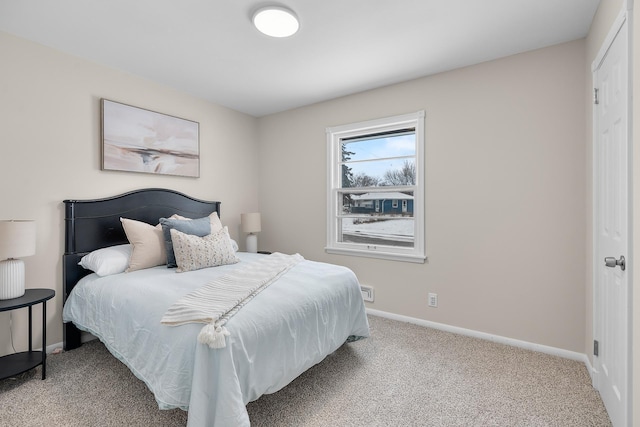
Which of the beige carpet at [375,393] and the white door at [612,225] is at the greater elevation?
the white door at [612,225]

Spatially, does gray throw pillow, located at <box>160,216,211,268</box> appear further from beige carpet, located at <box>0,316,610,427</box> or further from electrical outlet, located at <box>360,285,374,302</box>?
electrical outlet, located at <box>360,285,374,302</box>

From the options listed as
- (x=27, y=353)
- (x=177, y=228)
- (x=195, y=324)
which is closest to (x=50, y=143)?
(x=177, y=228)

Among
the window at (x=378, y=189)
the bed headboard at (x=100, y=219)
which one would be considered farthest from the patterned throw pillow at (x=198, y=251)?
the window at (x=378, y=189)

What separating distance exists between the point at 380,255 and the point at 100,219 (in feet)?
9.02

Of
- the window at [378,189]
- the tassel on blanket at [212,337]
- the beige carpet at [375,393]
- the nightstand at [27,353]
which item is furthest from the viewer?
the window at [378,189]

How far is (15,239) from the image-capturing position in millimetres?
2039

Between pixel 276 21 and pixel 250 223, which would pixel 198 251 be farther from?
pixel 276 21

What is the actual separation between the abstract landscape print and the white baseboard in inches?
107

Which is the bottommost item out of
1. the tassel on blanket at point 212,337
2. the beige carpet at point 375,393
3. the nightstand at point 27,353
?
the beige carpet at point 375,393

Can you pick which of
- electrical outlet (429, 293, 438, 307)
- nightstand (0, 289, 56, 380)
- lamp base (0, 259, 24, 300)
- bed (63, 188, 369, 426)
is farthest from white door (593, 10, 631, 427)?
lamp base (0, 259, 24, 300)

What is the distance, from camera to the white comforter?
140 centimetres

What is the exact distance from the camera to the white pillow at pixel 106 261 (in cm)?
242

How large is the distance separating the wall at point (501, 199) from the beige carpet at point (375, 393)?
396 mm

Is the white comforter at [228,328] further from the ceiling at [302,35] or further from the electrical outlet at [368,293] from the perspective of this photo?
the ceiling at [302,35]
